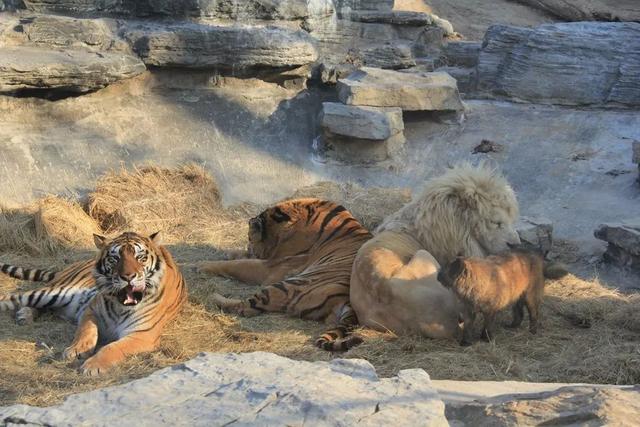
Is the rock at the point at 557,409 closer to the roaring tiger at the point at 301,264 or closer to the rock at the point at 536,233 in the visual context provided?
the roaring tiger at the point at 301,264

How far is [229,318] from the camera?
6.73 meters

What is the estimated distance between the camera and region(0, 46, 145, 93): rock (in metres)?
10.4

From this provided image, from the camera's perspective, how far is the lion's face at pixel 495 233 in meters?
6.59

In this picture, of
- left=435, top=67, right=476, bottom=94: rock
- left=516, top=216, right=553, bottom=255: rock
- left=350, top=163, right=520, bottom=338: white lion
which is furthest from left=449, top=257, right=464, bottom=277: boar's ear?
left=435, top=67, right=476, bottom=94: rock

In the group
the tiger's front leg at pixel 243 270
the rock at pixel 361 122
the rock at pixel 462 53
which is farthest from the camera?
the rock at pixel 462 53

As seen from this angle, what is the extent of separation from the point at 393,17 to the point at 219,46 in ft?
11.0

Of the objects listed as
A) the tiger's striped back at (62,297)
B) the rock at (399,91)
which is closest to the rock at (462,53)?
the rock at (399,91)

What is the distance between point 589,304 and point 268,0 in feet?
23.9

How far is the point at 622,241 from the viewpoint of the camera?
844 cm

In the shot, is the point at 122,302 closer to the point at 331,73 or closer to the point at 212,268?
the point at 212,268

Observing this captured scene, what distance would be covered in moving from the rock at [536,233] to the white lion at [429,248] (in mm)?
1749

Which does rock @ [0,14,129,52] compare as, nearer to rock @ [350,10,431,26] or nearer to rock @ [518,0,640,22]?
rock @ [350,10,431,26]

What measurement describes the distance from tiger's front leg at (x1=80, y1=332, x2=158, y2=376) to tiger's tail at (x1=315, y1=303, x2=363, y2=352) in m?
1.17

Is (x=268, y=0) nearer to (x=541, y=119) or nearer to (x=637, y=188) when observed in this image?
(x=541, y=119)
